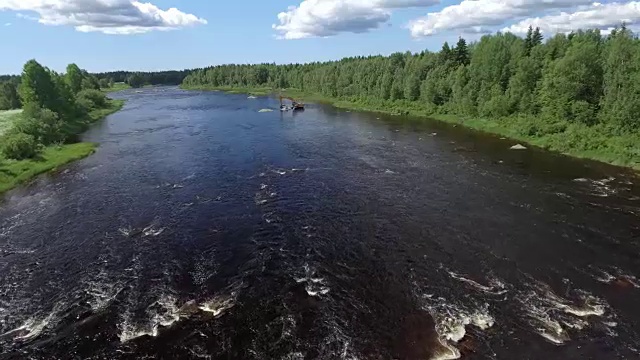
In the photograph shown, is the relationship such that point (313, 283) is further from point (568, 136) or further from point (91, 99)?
point (91, 99)

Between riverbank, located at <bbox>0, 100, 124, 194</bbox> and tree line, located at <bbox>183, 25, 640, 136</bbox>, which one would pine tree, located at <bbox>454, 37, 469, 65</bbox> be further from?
riverbank, located at <bbox>0, 100, 124, 194</bbox>

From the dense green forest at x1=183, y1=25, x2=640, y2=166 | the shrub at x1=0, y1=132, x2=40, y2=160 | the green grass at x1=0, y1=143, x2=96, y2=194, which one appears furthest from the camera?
the dense green forest at x1=183, y1=25, x2=640, y2=166

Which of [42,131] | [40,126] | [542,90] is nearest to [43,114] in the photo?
[40,126]

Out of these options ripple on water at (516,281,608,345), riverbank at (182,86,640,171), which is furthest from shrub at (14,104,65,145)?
riverbank at (182,86,640,171)

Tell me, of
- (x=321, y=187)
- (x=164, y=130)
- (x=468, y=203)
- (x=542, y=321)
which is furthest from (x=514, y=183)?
(x=164, y=130)

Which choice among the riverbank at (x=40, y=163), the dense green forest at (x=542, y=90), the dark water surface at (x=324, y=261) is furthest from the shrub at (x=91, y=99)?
the dense green forest at (x=542, y=90)

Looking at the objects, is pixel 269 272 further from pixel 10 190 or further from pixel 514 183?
pixel 10 190

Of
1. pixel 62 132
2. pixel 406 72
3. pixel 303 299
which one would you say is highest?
pixel 406 72
